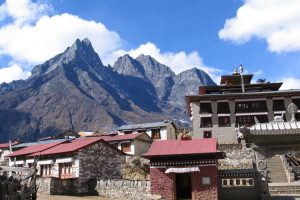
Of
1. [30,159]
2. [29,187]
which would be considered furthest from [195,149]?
[30,159]

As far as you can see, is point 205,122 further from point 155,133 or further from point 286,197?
point 286,197

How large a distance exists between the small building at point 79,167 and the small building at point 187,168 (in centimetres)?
1089

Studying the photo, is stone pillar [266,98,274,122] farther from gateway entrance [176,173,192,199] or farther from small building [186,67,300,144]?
gateway entrance [176,173,192,199]

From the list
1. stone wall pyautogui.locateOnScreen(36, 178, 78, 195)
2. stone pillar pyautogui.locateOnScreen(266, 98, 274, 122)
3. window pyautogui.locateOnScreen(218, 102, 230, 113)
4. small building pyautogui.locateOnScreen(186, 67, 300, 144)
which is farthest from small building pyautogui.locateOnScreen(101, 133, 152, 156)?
stone wall pyautogui.locateOnScreen(36, 178, 78, 195)

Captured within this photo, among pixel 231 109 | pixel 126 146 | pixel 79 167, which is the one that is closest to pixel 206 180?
pixel 79 167

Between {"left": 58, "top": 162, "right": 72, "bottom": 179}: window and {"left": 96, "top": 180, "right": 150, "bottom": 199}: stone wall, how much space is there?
4021 mm

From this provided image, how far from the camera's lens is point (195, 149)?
31594mm

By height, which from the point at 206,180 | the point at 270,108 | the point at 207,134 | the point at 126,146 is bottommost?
the point at 206,180

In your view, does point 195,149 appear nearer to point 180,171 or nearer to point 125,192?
point 180,171

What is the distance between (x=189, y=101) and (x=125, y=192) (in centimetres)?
3287

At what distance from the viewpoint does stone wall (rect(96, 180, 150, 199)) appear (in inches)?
1373

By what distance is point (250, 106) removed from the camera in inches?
2557

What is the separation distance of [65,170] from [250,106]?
3368 centimetres

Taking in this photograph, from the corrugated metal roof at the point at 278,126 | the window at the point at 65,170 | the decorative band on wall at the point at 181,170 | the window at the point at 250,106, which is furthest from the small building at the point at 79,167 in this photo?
the window at the point at 250,106
